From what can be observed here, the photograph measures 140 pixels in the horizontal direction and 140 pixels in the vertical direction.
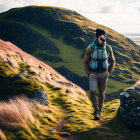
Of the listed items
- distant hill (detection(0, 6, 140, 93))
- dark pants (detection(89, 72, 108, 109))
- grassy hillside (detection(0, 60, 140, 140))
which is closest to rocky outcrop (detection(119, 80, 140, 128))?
grassy hillside (detection(0, 60, 140, 140))

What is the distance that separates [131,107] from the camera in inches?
353

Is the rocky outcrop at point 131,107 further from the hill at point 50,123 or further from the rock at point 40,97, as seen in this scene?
the rock at point 40,97

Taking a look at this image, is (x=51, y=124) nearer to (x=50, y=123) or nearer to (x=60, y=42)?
(x=50, y=123)

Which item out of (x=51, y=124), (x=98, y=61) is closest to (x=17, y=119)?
(x=51, y=124)

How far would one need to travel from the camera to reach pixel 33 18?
11888 cm

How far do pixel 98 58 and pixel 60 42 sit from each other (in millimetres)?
94406

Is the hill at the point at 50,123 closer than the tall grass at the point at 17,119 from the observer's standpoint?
No

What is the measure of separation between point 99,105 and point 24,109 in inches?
143

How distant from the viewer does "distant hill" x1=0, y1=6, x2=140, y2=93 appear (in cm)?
7888

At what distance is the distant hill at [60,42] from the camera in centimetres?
7888

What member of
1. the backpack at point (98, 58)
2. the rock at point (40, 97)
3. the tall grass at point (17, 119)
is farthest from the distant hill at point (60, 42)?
the tall grass at point (17, 119)

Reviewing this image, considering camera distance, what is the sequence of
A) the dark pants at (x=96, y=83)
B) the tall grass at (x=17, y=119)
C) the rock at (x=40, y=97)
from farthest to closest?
the rock at (x=40, y=97)
the dark pants at (x=96, y=83)
the tall grass at (x=17, y=119)

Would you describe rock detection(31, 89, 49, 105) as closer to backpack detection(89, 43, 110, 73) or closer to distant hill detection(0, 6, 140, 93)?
backpack detection(89, 43, 110, 73)

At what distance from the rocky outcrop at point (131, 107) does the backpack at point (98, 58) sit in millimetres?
2164
